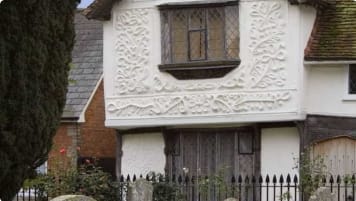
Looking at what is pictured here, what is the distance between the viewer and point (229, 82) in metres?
21.6

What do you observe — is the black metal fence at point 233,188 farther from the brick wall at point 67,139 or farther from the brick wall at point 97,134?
the brick wall at point 97,134

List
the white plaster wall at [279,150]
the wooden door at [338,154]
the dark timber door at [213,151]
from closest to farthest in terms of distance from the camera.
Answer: the wooden door at [338,154], the white plaster wall at [279,150], the dark timber door at [213,151]

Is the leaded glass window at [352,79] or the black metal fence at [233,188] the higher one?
the leaded glass window at [352,79]

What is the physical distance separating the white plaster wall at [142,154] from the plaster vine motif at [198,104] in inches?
40.0

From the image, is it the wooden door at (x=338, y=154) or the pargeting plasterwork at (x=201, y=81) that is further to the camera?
the pargeting plasterwork at (x=201, y=81)

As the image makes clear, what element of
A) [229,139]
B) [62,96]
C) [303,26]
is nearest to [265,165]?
[229,139]

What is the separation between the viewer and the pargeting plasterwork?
21.2 meters

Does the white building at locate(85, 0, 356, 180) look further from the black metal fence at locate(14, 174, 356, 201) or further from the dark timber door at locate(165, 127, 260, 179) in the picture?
the black metal fence at locate(14, 174, 356, 201)

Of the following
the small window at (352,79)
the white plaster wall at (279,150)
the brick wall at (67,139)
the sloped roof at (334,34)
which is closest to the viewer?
the sloped roof at (334,34)

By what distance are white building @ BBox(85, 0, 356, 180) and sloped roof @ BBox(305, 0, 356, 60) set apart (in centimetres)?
2

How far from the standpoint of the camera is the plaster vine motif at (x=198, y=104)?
21.2 meters

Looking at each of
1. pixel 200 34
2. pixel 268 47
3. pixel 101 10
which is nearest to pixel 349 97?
pixel 268 47

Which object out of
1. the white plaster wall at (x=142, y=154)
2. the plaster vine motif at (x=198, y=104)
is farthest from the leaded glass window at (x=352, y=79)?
the white plaster wall at (x=142, y=154)

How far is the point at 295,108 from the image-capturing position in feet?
68.7
